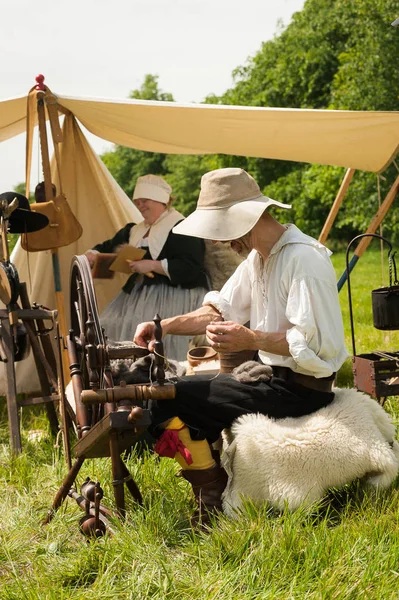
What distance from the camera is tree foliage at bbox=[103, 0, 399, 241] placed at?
664 inches

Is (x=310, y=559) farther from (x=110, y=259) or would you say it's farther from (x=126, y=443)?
(x=110, y=259)

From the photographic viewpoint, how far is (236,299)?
3.31 meters

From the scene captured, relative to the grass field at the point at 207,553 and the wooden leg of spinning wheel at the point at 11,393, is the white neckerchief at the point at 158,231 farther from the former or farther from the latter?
the grass field at the point at 207,553

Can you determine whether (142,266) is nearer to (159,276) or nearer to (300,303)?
(159,276)

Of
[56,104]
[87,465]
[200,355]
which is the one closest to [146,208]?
[56,104]

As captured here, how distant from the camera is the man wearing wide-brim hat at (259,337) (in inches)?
111

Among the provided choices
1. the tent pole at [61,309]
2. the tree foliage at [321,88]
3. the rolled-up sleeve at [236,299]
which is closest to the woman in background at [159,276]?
the tent pole at [61,309]

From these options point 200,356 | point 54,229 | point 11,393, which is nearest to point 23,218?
point 54,229

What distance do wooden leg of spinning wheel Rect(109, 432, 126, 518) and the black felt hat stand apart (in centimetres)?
218

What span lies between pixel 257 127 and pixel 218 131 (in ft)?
0.87

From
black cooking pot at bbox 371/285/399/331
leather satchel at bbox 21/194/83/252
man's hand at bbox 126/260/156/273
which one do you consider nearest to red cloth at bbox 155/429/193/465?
black cooking pot at bbox 371/285/399/331

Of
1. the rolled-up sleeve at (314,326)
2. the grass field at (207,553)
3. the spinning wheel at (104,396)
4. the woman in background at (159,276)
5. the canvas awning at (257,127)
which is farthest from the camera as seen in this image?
the woman in background at (159,276)

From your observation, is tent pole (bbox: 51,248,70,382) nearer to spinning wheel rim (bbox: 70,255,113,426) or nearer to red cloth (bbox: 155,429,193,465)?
spinning wheel rim (bbox: 70,255,113,426)

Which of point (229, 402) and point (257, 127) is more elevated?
point (257, 127)
